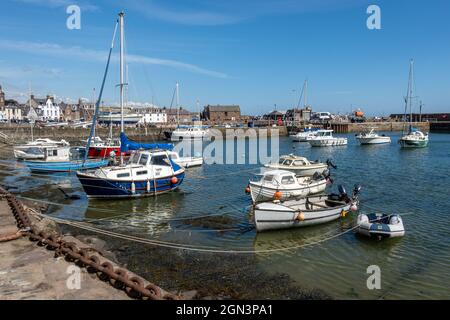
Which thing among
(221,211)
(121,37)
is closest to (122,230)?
(221,211)

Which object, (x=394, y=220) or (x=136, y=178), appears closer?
(x=394, y=220)

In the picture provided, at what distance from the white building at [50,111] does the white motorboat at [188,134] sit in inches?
2435

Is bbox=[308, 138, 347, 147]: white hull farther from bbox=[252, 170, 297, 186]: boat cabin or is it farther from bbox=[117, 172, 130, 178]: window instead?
bbox=[117, 172, 130, 178]: window

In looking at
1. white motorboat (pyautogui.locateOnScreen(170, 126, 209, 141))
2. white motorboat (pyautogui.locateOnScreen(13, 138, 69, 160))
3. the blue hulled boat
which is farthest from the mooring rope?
white motorboat (pyautogui.locateOnScreen(170, 126, 209, 141))

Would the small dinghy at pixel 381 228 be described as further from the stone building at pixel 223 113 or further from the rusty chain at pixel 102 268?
the stone building at pixel 223 113

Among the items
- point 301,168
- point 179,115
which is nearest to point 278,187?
point 301,168

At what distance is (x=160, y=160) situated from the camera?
90.0 ft

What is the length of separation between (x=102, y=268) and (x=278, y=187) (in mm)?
14576

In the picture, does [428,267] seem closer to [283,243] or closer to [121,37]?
[283,243]

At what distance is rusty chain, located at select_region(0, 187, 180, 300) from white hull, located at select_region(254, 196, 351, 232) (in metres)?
8.55

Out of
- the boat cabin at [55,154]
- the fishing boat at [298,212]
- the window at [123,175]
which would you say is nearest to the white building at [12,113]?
the boat cabin at [55,154]

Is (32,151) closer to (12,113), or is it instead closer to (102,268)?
(102,268)

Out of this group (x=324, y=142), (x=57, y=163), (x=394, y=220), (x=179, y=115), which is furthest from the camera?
(x=179, y=115)
